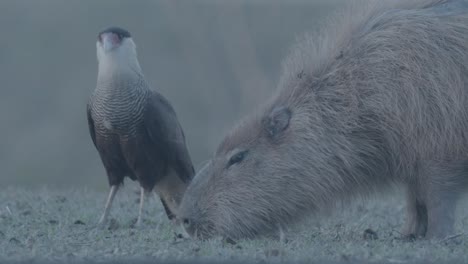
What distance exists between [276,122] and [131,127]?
5.56 feet

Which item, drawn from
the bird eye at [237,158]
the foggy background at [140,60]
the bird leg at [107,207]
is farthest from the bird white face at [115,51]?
the foggy background at [140,60]

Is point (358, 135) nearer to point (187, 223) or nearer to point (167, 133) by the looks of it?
point (187, 223)

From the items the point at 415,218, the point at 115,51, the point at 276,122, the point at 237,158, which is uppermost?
the point at 115,51

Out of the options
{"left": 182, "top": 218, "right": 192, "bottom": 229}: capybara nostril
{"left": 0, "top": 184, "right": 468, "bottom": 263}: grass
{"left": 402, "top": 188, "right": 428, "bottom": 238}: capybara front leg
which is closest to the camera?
{"left": 0, "top": 184, "right": 468, "bottom": 263}: grass

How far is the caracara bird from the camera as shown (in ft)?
32.5

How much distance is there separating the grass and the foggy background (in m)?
10.3

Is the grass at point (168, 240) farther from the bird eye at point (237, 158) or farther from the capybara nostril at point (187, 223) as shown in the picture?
the bird eye at point (237, 158)

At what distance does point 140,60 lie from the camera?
2620 centimetres

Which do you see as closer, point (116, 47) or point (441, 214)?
point (441, 214)

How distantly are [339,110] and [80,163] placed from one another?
563 inches

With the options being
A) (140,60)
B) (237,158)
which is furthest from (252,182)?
(140,60)

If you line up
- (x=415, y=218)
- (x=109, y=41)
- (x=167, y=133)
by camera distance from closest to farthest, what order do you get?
(x=415, y=218), (x=167, y=133), (x=109, y=41)

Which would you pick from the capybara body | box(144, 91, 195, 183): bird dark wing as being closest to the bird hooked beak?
box(144, 91, 195, 183): bird dark wing

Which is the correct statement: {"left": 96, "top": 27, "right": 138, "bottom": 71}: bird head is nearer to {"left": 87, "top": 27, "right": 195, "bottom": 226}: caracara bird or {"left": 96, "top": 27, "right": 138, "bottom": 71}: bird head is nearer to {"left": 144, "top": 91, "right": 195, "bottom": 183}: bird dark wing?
{"left": 87, "top": 27, "right": 195, "bottom": 226}: caracara bird
